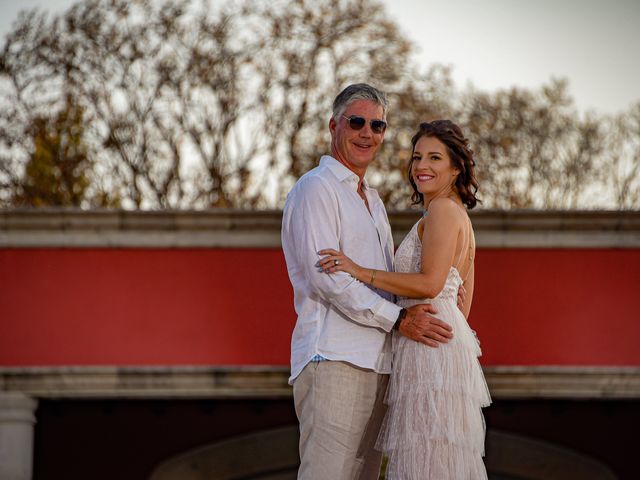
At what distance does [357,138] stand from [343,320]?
24.7 inches

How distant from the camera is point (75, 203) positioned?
21.1m

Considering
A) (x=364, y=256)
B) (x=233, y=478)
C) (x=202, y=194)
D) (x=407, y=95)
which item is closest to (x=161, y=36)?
(x=202, y=194)

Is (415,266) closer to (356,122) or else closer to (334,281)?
(334,281)

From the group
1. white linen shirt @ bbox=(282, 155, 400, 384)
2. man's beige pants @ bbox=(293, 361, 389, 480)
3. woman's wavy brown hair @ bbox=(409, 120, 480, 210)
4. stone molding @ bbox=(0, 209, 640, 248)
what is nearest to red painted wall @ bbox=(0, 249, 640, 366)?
stone molding @ bbox=(0, 209, 640, 248)

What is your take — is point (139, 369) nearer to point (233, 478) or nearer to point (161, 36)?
point (233, 478)

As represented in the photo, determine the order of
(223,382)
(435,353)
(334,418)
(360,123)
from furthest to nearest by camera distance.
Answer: (223,382), (360,123), (435,353), (334,418)

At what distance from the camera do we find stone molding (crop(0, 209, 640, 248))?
9766 millimetres

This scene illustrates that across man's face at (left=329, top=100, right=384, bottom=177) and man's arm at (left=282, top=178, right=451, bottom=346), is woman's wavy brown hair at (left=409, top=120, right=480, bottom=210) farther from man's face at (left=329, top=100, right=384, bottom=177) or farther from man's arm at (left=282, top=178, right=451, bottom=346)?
man's arm at (left=282, top=178, right=451, bottom=346)

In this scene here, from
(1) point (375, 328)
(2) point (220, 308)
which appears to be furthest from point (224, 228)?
(1) point (375, 328)

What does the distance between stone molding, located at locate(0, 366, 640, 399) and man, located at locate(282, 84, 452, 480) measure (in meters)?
5.58

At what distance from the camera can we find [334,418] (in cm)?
401

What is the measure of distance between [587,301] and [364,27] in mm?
12427

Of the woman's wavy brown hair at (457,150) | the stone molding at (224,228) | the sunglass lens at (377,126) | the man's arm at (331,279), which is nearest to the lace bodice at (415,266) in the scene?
the man's arm at (331,279)

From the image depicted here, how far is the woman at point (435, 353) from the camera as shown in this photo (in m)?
4.07
